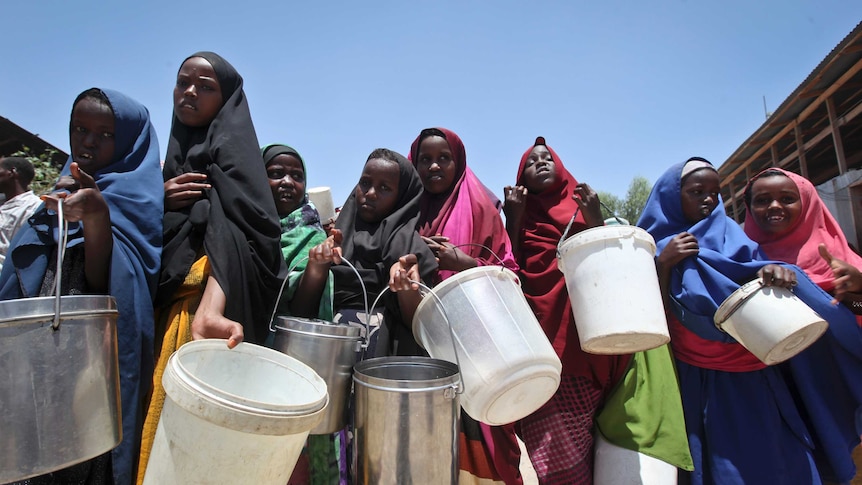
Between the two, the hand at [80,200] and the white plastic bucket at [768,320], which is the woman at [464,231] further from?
the hand at [80,200]

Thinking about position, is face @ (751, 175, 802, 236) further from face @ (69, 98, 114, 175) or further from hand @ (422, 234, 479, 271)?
face @ (69, 98, 114, 175)

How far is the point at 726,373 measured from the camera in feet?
7.20

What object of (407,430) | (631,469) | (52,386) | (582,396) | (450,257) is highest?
(450,257)

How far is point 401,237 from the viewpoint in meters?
2.01

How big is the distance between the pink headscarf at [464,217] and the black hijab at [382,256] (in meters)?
0.18

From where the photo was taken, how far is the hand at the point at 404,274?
66.1 inches

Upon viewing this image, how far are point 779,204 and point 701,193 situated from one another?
0.42 m

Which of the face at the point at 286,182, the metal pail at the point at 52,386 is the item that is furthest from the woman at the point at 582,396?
the metal pail at the point at 52,386

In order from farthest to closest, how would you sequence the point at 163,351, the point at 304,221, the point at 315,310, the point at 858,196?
1. the point at 858,196
2. the point at 304,221
3. the point at 315,310
4. the point at 163,351

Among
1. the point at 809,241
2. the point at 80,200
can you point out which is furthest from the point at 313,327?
the point at 809,241

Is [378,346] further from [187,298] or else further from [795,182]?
[795,182]

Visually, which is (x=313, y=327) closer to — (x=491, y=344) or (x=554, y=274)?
(x=491, y=344)

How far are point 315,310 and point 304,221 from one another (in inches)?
17.8

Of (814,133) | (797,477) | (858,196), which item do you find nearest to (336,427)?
(797,477)
